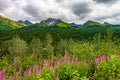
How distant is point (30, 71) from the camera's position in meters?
5.85

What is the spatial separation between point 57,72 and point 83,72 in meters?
1.03

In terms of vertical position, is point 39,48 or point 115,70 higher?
point 115,70

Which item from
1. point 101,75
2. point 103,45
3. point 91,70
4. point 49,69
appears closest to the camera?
point 49,69

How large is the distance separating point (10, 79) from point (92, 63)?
9.47ft

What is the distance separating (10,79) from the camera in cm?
541

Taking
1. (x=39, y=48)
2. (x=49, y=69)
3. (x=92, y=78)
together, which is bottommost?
(x=39, y=48)

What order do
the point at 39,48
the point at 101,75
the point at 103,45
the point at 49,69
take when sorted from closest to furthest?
the point at 49,69, the point at 101,75, the point at 103,45, the point at 39,48

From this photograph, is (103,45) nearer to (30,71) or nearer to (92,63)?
(92,63)

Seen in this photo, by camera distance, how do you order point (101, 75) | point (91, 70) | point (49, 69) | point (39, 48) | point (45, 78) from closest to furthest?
point (45, 78) → point (49, 69) → point (101, 75) → point (91, 70) → point (39, 48)

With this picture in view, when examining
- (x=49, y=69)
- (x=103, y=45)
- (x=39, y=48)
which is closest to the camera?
(x=49, y=69)

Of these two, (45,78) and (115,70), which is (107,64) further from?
(45,78)

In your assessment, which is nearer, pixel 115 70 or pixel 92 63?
pixel 115 70

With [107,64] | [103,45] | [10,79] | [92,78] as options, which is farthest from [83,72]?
[103,45]

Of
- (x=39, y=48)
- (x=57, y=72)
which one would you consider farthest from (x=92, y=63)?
(x=39, y=48)
